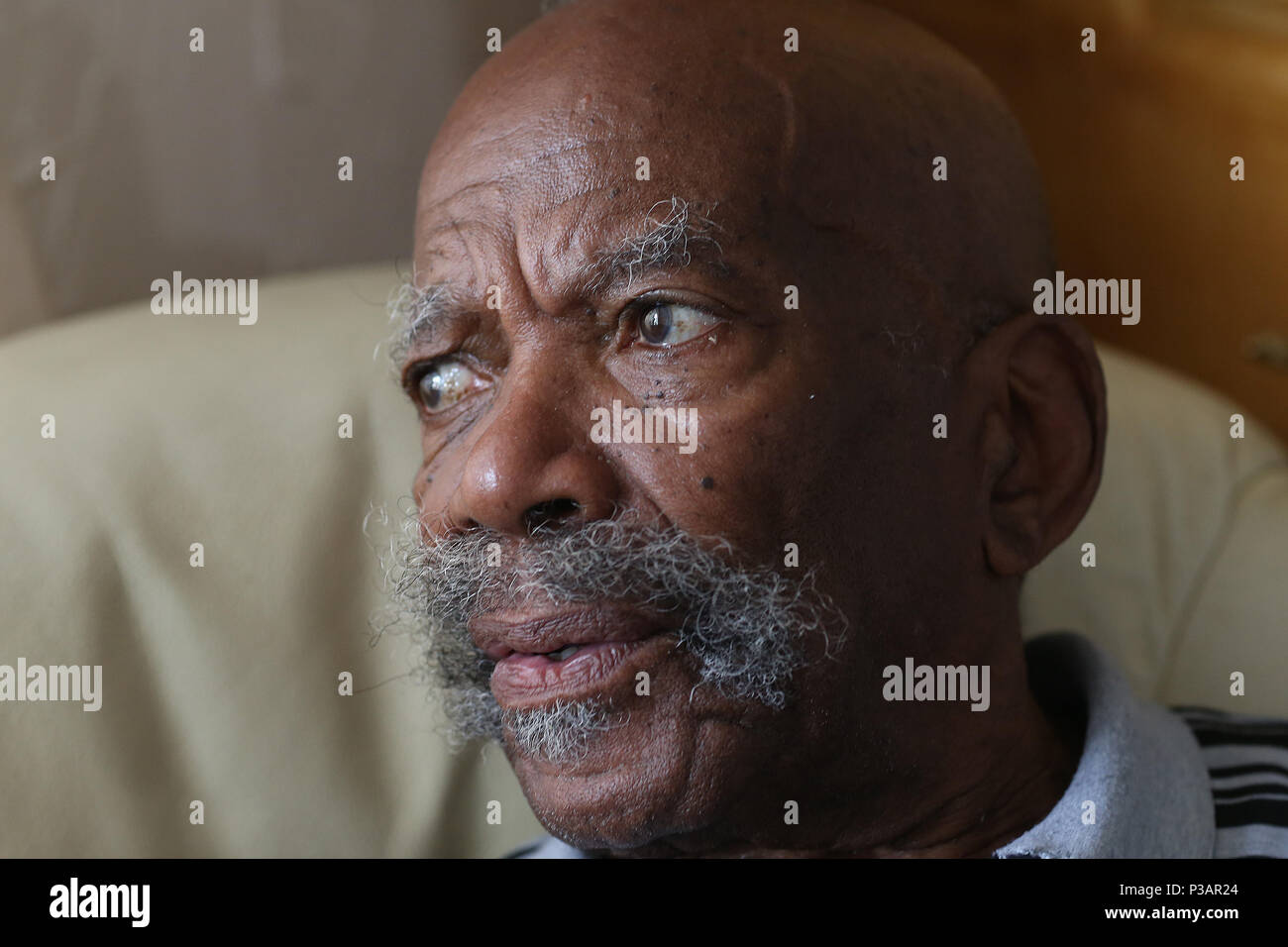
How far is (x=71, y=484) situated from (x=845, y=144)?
77 cm

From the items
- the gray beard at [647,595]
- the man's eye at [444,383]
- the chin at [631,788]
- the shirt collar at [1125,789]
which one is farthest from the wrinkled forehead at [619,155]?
the shirt collar at [1125,789]

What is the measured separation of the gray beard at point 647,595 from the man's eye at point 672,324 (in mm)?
139

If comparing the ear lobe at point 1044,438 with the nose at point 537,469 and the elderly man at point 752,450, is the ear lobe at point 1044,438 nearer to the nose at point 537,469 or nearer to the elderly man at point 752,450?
the elderly man at point 752,450

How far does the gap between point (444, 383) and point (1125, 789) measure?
643 mm

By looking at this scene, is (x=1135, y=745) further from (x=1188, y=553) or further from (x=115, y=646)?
(x=115, y=646)

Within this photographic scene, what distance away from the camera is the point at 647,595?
92 cm

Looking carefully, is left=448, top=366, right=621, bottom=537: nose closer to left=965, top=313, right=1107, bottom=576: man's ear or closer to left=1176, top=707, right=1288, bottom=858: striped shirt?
left=965, top=313, right=1107, bottom=576: man's ear

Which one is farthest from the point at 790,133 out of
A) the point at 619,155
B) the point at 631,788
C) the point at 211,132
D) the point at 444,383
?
the point at 211,132

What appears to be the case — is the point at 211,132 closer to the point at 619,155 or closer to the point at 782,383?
the point at 619,155

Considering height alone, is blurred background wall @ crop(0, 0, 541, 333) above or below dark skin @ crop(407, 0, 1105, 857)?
above

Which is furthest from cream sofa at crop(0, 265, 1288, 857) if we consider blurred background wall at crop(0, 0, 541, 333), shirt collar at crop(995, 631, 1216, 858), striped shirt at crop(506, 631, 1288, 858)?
shirt collar at crop(995, 631, 1216, 858)

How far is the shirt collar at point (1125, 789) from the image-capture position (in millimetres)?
1016

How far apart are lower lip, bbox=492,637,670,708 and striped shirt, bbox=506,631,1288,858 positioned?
334 mm

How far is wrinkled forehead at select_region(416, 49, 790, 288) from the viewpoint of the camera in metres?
0.96
